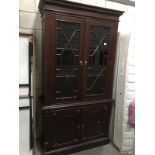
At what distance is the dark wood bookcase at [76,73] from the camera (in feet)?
6.12

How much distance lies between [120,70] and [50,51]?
1178 mm

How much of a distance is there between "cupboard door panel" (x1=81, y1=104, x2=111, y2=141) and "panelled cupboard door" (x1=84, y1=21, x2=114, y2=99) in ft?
0.61

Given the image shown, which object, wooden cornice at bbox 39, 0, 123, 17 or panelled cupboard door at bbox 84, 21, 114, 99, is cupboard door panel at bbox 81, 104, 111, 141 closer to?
panelled cupboard door at bbox 84, 21, 114, 99

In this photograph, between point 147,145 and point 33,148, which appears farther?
point 33,148

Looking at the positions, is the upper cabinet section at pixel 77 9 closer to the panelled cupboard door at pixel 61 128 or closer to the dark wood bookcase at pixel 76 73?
the dark wood bookcase at pixel 76 73

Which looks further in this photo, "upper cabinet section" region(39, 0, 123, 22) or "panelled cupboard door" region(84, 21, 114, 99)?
"panelled cupboard door" region(84, 21, 114, 99)

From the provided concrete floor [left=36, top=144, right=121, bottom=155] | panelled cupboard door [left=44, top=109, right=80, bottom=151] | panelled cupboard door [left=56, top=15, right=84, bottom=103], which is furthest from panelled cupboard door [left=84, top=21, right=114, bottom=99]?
concrete floor [left=36, top=144, right=121, bottom=155]

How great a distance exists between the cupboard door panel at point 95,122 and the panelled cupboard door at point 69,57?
30cm

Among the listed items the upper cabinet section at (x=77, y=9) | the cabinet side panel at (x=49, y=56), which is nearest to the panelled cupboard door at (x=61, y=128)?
the cabinet side panel at (x=49, y=56)

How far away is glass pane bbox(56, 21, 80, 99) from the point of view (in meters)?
1.91

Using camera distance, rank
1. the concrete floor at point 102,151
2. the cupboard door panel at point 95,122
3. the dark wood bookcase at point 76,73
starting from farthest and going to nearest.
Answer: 1. the concrete floor at point 102,151
2. the cupboard door panel at point 95,122
3. the dark wood bookcase at point 76,73

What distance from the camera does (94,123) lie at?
7.41 feet
